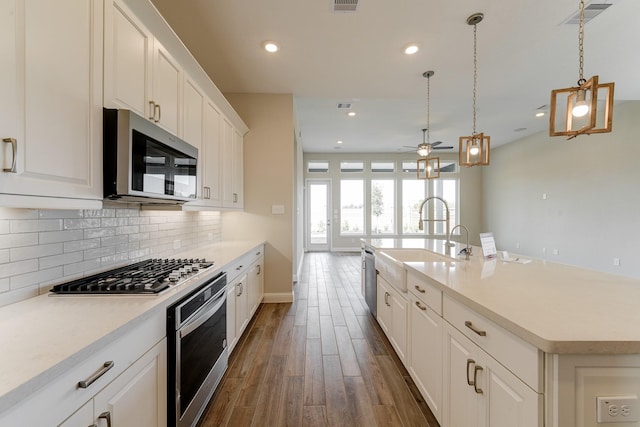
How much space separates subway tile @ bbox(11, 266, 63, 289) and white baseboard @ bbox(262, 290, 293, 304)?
2690mm

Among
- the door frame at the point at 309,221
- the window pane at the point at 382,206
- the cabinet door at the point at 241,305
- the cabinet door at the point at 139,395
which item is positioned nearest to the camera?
the cabinet door at the point at 139,395

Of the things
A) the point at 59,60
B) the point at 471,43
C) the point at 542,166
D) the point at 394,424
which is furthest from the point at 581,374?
the point at 542,166

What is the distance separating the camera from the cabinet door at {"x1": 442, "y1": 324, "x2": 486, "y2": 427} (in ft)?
3.97

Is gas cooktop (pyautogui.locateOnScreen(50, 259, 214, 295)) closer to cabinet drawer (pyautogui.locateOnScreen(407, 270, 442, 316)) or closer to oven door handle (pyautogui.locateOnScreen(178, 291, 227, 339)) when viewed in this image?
oven door handle (pyautogui.locateOnScreen(178, 291, 227, 339))

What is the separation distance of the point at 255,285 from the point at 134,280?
75.9 inches

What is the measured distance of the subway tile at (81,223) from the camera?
1428 millimetres

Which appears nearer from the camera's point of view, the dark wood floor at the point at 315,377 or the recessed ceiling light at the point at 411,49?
the dark wood floor at the point at 315,377

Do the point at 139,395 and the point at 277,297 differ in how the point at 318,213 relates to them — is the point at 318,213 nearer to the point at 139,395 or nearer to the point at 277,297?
the point at 277,297

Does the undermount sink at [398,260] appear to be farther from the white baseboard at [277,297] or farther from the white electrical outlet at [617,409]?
the white baseboard at [277,297]

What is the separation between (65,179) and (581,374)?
197 cm

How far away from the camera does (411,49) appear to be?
2.83m

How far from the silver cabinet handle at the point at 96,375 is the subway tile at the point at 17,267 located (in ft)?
2.21

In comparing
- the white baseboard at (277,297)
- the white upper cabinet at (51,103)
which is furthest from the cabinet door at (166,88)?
the white baseboard at (277,297)

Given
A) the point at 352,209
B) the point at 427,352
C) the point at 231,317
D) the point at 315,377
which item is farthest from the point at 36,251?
the point at 352,209
